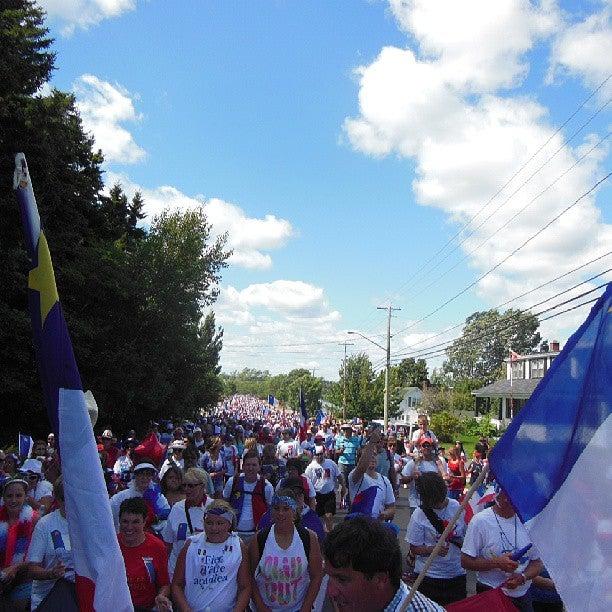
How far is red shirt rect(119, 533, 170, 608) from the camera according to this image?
421 cm

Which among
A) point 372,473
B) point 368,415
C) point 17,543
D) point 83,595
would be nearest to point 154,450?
point 372,473

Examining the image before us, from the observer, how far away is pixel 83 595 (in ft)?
8.46

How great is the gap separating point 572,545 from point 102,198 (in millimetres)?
38980

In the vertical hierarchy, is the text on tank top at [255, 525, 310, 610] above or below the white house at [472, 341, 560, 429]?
below

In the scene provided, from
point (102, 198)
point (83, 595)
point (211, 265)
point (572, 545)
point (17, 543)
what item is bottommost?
point (17, 543)

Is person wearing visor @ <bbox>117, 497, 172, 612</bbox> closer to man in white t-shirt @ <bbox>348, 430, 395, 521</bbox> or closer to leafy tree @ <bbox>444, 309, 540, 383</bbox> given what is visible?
man in white t-shirt @ <bbox>348, 430, 395, 521</bbox>

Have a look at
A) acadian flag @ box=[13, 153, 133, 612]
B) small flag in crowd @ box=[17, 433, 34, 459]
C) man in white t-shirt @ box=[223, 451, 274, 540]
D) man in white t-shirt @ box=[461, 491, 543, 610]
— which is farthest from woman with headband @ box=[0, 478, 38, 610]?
small flag in crowd @ box=[17, 433, 34, 459]

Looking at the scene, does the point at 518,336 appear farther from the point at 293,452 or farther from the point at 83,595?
the point at 83,595

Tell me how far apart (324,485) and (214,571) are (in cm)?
641

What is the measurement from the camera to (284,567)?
4379 mm

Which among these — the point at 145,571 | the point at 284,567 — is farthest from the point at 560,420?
the point at 145,571

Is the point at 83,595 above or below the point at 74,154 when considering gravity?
below

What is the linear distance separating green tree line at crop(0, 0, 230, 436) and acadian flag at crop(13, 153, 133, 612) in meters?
19.0

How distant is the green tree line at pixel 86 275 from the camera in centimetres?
2198
